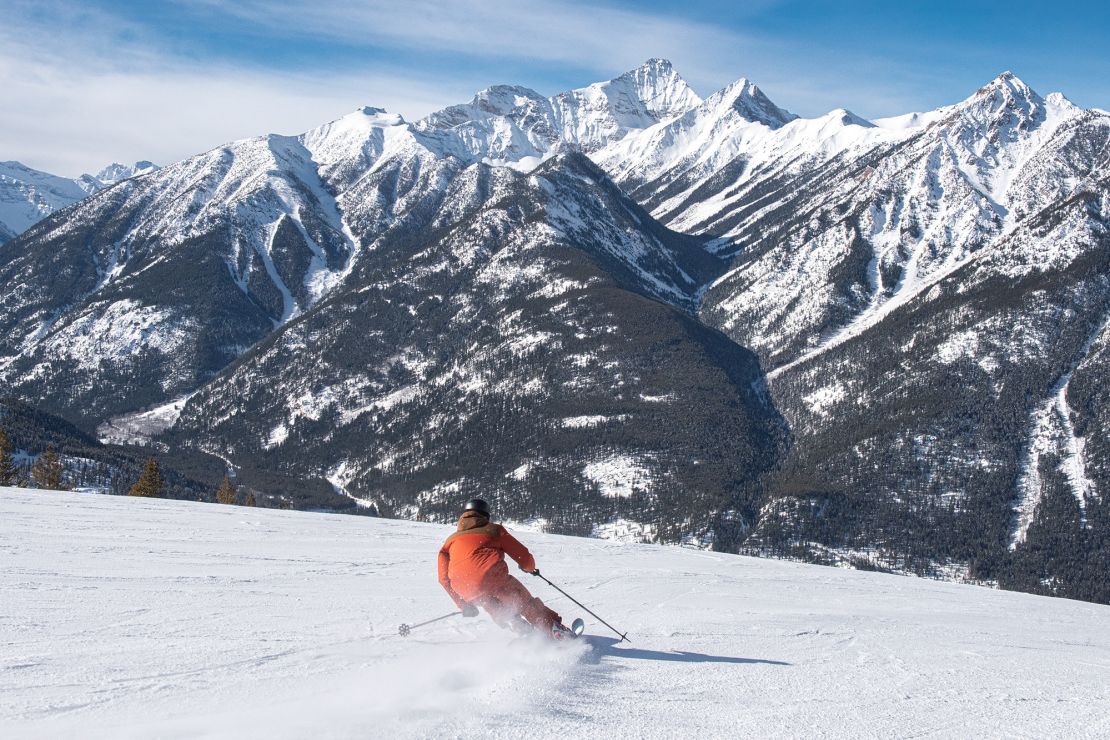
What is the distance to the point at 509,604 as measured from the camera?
501 inches

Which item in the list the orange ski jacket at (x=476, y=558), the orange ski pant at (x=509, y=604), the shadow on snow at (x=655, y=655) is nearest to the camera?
the shadow on snow at (x=655, y=655)

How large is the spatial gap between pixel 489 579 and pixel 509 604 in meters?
0.49

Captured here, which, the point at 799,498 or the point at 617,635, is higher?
the point at 617,635

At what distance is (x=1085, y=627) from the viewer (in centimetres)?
1973

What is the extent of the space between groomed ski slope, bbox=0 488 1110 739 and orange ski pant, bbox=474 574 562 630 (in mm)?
425

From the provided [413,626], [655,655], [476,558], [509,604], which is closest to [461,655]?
[509,604]

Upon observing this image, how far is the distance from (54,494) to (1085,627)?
3090 centimetres

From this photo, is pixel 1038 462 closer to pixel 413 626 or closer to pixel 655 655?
pixel 655 655

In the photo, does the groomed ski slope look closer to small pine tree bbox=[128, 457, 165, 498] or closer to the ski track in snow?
small pine tree bbox=[128, 457, 165, 498]

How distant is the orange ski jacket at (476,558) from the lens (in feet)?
41.8

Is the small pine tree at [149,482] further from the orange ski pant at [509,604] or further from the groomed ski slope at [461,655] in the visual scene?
the orange ski pant at [509,604]

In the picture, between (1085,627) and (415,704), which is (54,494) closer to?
(415,704)

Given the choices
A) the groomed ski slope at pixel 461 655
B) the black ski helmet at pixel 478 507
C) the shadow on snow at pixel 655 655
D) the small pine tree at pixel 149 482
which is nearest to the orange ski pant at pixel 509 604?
the groomed ski slope at pixel 461 655

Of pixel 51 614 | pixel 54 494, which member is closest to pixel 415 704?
pixel 51 614
